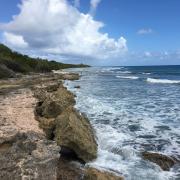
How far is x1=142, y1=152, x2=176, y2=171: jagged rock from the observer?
394 inches

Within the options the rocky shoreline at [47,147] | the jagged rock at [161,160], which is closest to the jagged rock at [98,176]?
the rocky shoreline at [47,147]

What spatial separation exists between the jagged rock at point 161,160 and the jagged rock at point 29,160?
4499 millimetres

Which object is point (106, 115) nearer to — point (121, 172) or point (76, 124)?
point (76, 124)

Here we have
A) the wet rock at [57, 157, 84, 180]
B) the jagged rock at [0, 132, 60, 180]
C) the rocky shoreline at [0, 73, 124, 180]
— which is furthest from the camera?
the wet rock at [57, 157, 84, 180]

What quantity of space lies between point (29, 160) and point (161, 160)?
551 cm

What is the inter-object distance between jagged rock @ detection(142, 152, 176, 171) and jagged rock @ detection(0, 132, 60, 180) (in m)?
4.50

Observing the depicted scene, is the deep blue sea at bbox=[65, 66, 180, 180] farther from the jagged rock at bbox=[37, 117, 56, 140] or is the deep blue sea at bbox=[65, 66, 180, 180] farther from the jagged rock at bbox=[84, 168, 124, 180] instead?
the jagged rock at bbox=[37, 117, 56, 140]

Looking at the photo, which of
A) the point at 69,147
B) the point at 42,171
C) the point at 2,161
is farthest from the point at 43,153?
the point at 69,147

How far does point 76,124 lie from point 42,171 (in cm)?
445

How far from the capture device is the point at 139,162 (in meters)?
10.3

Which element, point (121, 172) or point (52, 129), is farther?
point (52, 129)

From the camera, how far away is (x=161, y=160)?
409 inches

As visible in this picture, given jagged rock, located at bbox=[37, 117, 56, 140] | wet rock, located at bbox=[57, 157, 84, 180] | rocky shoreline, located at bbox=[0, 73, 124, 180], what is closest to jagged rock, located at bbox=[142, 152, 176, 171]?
rocky shoreline, located at bbox=[0, 73, 124, 180]

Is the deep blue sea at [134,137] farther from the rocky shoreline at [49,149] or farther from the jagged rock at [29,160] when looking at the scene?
the jagged rock at [29,160]
